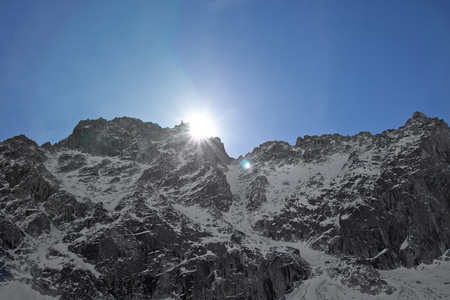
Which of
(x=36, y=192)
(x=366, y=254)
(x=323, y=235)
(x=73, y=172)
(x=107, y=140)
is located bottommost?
(x=366, y=254)

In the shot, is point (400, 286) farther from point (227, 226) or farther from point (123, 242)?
point (123, 242)

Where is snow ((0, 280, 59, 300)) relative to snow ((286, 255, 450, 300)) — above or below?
above

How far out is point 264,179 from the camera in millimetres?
164750

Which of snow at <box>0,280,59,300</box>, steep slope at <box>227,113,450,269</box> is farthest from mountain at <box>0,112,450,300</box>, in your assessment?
steep slope at <box>227,113,450,269</box>

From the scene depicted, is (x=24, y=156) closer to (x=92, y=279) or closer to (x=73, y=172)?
(x=73, y=172)

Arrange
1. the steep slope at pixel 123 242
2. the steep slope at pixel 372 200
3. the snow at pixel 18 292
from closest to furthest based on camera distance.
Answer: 1. the snow at pixel 18 292
2. the steep slope at pixel 123 242
3. the steep slope at pixel 372 200

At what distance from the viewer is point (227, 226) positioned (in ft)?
412

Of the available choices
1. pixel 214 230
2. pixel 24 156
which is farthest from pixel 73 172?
pixel 214 230

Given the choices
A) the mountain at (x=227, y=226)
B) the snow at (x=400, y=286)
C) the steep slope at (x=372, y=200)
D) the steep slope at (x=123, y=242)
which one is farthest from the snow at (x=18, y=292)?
the steep slope at (x=372, y=200)

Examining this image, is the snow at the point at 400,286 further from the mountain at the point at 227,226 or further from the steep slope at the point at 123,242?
the steep slope at the point at 123,242

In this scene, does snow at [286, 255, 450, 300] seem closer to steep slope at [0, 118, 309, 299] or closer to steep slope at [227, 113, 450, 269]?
steep slope at [227, 113, 450, 269]

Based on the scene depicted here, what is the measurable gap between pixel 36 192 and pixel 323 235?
3512 inches

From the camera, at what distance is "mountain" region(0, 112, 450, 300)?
99.8 m

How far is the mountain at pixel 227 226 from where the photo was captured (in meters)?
99.8
